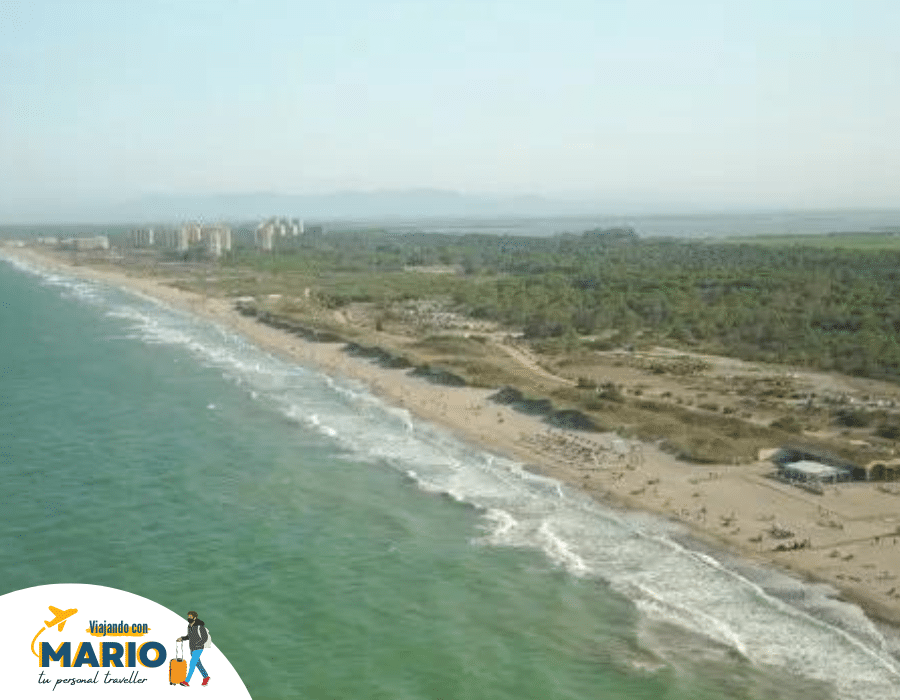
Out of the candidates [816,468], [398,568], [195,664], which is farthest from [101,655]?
[816,468]

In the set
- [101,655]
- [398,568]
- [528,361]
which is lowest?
[398,568]

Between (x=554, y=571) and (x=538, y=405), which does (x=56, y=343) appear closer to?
(x=538, y=405)

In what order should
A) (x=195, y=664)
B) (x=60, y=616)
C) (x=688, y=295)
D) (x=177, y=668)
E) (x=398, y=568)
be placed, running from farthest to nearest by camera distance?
(x=688, y=295) → (x=398, y=568) → (x=60, y=616) → (x=195, y=664) → (x=177, y=668)

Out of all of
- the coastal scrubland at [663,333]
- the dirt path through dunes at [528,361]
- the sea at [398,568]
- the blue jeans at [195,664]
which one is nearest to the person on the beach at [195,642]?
the blue jeans at [195,664]

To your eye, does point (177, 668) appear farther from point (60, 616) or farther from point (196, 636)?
point (60, 616)

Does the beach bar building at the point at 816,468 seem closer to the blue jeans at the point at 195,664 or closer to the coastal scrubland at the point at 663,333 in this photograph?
the coastal scrubland at the point at 663,333

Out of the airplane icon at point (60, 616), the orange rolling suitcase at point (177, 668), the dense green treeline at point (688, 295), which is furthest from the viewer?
the dense green treeline at point (688, 295)

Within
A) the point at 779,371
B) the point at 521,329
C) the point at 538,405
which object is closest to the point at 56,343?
the point at 521,329
